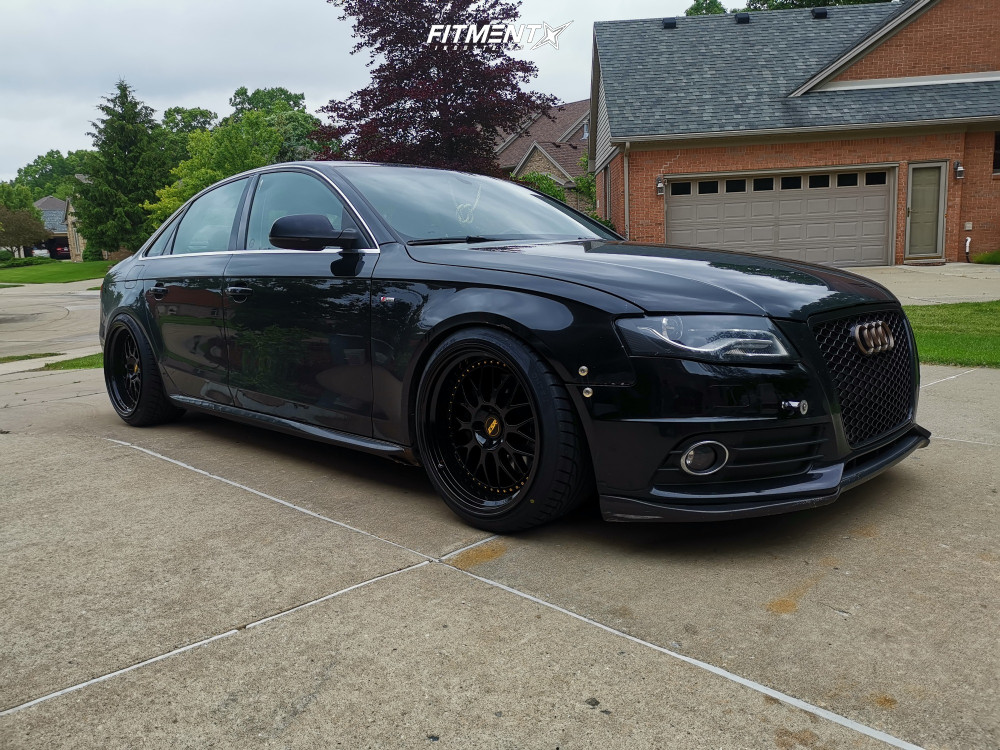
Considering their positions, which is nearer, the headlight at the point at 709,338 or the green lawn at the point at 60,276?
the headlight at the point at 709,338

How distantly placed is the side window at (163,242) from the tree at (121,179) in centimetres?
5170

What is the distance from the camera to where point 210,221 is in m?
4.95

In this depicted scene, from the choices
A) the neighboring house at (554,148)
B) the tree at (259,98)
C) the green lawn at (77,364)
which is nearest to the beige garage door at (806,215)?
the green lawn at (77,364)

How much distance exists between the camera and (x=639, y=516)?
9.50 feet

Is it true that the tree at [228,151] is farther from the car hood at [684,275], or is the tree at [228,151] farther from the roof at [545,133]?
the car hood at [684,275]

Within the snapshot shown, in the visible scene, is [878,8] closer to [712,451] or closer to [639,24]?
[639,24]

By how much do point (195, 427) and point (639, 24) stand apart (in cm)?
2061

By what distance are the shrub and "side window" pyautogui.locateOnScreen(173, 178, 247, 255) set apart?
18.7 meters

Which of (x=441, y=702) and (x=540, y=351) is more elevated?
(x=540, y=351)

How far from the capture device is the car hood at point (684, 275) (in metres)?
2.92

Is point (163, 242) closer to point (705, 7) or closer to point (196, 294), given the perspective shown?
point (196, 294)

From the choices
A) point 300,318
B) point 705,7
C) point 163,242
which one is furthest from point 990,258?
point 705,7

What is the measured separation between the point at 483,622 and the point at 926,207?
65.8 ft

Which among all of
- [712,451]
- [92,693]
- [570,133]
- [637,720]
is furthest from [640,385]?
[570,133]
